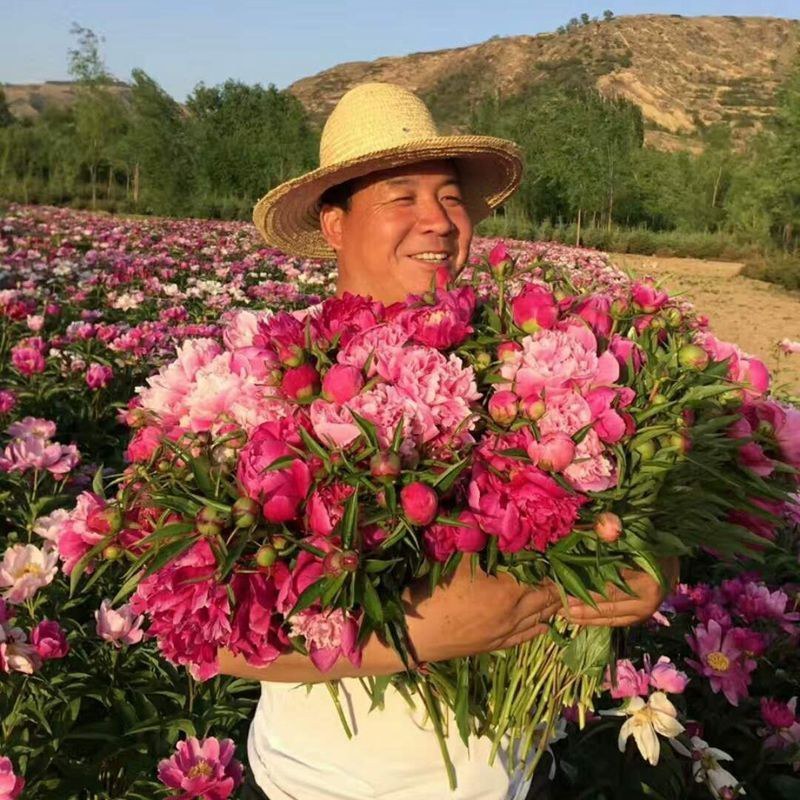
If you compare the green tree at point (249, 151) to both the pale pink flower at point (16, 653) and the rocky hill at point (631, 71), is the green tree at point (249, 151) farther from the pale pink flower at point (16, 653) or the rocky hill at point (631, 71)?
the rocky hill at point (631, 71)

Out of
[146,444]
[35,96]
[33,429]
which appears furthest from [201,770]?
[35,96]

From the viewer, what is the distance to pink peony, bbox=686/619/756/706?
2104 mm

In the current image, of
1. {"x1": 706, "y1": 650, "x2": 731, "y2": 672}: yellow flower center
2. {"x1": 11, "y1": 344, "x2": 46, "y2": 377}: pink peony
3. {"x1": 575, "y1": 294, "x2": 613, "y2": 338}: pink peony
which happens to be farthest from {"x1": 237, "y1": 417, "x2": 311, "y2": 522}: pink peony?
{"x1": 11, "y1": 344, "x2": 46, "y2": 377}: pink peony

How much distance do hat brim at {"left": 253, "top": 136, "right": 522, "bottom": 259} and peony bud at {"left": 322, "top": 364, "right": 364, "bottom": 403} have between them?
0.90 meters

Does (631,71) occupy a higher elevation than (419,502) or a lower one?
higher

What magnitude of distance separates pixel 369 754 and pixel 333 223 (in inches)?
49.7

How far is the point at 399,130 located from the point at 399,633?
3.93 ft

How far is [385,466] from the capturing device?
942 millimetres

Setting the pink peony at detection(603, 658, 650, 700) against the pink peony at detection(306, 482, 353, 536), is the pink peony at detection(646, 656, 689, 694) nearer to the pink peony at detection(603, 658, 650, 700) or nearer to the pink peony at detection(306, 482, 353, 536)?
the pink peony at detection(603, 658, 650, 700)

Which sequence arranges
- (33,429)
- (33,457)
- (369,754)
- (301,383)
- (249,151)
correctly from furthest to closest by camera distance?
(249,151) < (33,429) < (33,457) < (369,754) < (301,383)

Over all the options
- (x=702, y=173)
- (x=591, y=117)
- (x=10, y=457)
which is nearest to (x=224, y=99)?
(x=591, y=117)

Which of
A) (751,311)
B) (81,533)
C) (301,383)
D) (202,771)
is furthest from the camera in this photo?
(751,311)

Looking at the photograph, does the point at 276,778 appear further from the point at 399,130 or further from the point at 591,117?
the point at 591,117

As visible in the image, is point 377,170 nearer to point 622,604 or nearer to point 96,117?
point 622,604
